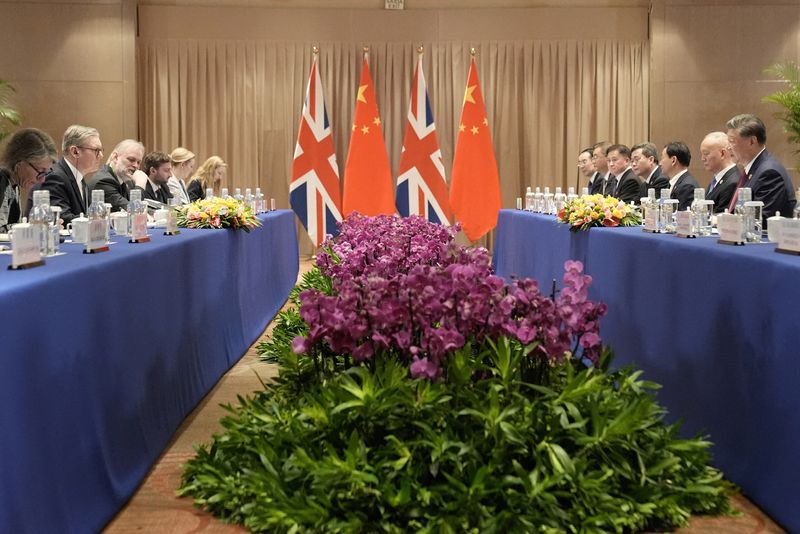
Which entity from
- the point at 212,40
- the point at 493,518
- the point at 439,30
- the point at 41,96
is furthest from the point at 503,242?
the point at 493,518

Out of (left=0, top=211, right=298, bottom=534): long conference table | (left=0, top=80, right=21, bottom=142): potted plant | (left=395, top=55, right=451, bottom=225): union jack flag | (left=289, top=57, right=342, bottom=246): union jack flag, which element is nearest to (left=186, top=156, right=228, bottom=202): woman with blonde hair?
(left=289, top=57, right=342, bottom=246): union jack flag

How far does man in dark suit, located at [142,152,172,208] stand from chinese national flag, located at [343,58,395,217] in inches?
136

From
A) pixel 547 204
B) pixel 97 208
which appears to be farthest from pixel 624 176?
pixel 97 208

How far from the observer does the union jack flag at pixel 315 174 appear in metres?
10.0

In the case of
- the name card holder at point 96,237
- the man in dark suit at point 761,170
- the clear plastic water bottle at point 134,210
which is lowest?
the name card holder at point 96,237

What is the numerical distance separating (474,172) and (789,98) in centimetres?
332

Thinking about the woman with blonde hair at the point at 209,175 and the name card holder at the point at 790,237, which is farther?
the woman with blonde hair at the point at 209,175

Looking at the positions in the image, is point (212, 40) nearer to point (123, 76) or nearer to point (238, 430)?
point (123, 76)

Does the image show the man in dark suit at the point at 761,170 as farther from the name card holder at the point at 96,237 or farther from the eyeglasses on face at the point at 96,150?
the eyeglasses on face at the point at 96,150

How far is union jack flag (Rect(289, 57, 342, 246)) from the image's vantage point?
10016mm

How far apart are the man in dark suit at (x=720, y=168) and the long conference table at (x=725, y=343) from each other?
1.41m

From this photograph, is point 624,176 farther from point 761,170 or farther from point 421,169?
point 421,169

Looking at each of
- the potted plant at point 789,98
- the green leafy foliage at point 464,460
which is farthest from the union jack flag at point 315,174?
the green leafy foliage at point 464,460

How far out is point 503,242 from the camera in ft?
28.8
